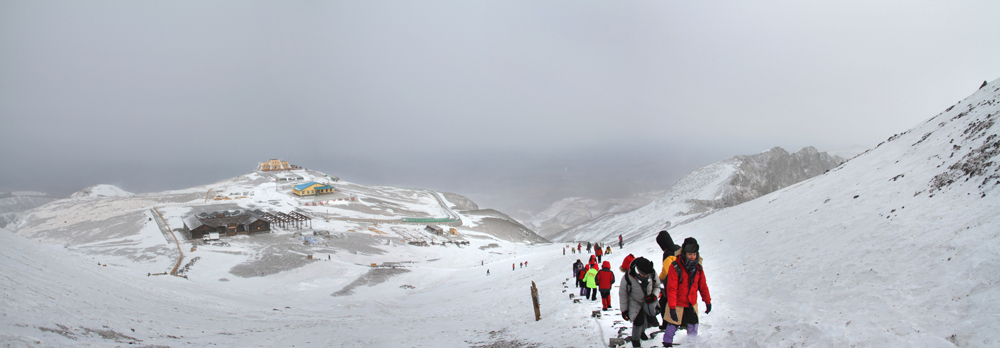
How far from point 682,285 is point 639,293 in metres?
0.78

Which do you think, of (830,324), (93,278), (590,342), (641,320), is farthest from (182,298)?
(830,324)

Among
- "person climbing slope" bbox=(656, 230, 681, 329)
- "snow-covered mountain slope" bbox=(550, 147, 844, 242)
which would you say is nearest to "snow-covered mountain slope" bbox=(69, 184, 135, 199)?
"snow-covered mountain slope" bbox=(550, 147, 844, 242)

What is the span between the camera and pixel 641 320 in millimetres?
7547

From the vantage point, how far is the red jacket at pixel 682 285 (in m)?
6.80

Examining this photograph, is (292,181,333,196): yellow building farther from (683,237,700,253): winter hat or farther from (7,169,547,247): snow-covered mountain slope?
(683,237,700,253): winter hat

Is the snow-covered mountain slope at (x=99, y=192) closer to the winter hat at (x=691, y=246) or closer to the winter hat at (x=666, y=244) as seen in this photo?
the winter hat at (x=666, y=244)

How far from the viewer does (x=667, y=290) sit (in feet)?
22.8

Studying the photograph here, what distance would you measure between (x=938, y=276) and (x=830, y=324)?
82.9 inches

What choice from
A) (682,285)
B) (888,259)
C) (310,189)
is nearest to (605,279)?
(682,285)

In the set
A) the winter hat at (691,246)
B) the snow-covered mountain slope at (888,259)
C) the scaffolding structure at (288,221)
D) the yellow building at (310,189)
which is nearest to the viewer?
the snow-covered mountain slope at (888,259)

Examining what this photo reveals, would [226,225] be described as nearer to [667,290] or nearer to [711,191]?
[667,290]

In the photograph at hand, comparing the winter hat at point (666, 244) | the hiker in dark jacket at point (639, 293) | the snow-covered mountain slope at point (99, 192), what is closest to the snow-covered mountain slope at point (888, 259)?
the hiker in dark jacket at point (639, 293)

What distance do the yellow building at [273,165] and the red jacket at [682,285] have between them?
14333 centimetres

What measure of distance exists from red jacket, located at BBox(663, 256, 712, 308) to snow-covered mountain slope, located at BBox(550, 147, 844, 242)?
7921cm
